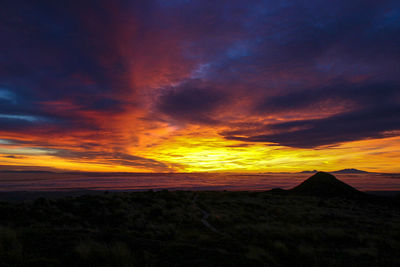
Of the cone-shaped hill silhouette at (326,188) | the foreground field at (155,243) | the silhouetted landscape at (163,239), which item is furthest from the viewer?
the cone-shaped hill silhouette at (326,188)

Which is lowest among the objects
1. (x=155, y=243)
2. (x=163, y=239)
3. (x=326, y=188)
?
(x=163, y=239)

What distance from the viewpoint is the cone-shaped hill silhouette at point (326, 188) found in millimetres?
50500

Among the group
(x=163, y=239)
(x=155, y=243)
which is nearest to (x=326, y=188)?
(x=163, y=239)

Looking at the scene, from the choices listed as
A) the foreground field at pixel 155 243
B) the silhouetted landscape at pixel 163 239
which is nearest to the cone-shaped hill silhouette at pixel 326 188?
the silhouetted landscape at pixel 163 239

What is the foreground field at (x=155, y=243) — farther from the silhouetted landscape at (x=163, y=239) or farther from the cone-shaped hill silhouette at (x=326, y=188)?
the cone-shaped hill silhouette at (x=326, y=188)

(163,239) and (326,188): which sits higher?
(326,188)

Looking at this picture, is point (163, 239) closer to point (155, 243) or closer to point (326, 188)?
point (155, 243)

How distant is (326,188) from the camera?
53844 mm

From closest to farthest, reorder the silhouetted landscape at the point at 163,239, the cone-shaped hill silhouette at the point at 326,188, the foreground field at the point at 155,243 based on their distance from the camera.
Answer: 1. the foreground field at the point at 155,243
2. the silhouetted landscape at the point at 163,239
3. the cone-shaped hill silhouette at the point at 326,188

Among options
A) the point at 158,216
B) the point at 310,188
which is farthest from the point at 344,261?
the point at 310,188

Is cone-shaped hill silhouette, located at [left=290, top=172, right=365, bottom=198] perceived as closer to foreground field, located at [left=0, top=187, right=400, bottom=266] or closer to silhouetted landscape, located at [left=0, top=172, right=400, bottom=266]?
silhouetted landscape, located at [left=0, top=172, right=400, bottom=266]

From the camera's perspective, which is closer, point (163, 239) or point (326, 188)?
point (163, 239)

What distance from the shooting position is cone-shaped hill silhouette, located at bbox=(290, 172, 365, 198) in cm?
5050

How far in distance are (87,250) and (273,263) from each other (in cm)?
821
